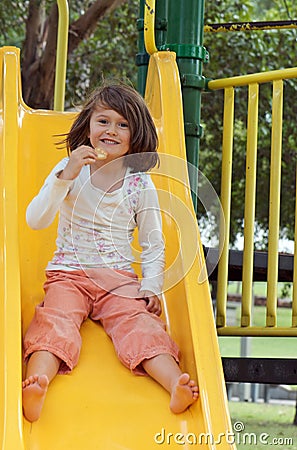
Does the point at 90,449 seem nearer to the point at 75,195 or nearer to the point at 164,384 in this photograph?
the point at 164,384

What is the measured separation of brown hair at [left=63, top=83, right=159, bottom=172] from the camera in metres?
3.07

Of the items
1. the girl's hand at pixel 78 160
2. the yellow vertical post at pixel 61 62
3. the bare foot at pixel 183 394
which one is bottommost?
the bare foot at pixel 183 394

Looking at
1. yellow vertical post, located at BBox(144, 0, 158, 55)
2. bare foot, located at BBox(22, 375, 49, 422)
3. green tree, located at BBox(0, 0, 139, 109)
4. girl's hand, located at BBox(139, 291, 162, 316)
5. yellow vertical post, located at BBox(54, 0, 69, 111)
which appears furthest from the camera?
green tree, located at BBox(0, 0, 139, 109)

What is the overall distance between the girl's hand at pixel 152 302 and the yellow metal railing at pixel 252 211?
0.74 meters

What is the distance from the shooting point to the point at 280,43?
8312 millimetres

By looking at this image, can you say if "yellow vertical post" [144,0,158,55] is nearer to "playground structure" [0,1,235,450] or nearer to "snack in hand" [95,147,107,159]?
"playground structure" [0,1,235,450]

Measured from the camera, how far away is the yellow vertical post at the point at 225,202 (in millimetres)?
3660

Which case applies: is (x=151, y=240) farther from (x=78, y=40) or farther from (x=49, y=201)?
(x=78, y=40)

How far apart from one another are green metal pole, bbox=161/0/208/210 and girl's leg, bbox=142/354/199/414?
127 cm

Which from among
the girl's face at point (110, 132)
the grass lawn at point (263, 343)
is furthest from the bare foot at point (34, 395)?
the grass lawn at point (263, 343)

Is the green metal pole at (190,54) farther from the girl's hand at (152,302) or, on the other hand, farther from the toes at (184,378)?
the toes at (184,378)

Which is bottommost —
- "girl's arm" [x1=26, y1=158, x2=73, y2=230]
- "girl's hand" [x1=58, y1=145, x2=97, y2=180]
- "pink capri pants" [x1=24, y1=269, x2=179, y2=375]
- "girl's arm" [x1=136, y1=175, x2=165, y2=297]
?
"pink capri pants" [x1=24, y1=269, x2=179, y2=375]

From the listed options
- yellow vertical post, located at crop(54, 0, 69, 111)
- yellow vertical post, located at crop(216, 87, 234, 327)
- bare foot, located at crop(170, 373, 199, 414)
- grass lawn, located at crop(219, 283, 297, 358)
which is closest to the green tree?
yellow vertical post, located at crop(54, 0, 69, 111)

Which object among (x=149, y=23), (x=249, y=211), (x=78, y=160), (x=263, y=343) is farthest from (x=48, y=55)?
(x=263, y=343)
